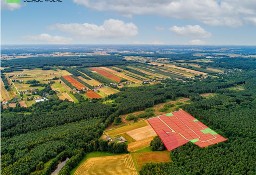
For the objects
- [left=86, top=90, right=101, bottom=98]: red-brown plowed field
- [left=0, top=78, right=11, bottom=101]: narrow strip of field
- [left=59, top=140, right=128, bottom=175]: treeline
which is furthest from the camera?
[left=86, top=90, right=101, bottom=98]: red-brown plowed field

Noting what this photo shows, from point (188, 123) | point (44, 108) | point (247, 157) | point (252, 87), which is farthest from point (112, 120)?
point (252, 87)

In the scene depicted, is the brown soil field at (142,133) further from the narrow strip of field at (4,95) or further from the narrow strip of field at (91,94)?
the narrow strip of field at (4,95)

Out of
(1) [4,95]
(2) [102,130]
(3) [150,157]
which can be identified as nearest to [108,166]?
(3) [150,157]

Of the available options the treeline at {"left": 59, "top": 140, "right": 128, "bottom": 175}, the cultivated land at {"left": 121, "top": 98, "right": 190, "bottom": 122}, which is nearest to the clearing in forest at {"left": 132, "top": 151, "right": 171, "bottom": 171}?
the treeline at {"left": 59, "top": 140, "right": 128, "bottom": 175}

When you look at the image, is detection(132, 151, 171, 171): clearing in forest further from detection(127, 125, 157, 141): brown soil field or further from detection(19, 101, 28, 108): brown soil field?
detection(19, 101, 28, 108): brown soil field

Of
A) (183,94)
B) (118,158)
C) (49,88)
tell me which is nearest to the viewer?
(118,158)

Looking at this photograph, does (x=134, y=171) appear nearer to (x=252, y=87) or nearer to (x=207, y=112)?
(x=207, y=112)
